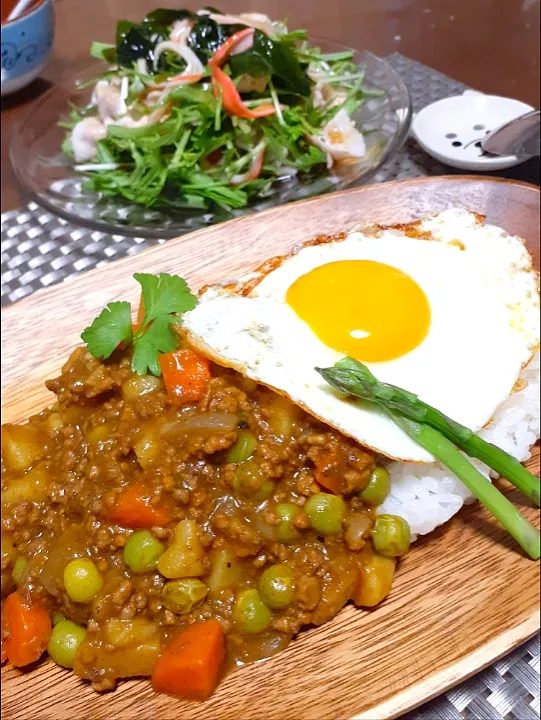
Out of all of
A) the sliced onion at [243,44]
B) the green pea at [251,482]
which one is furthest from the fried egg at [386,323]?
the sliced onion at [243,44]

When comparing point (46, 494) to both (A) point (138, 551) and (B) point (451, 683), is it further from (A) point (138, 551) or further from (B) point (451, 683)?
(B) point (451, 683)

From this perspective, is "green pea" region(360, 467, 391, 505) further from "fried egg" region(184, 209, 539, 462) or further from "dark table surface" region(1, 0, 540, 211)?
"dark table surface" region(1, 0, 540, 211)

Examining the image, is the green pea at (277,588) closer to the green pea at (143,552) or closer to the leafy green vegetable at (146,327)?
the green pea at (143,552)

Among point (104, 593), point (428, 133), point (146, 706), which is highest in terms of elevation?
point (428, 133)

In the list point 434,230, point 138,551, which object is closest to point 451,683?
point 138,551

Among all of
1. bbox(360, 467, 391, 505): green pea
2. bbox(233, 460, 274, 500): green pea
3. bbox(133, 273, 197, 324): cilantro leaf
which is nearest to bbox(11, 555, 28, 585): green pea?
bbox(233, 460, 274, 500): green pea
